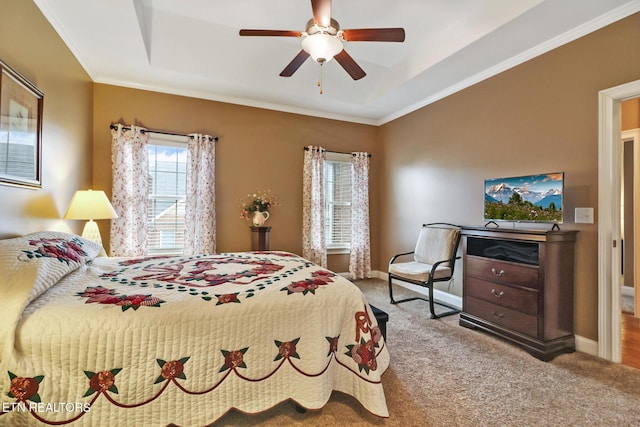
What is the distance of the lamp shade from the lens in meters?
2.76

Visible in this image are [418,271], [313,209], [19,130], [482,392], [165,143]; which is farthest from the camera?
[313,209]

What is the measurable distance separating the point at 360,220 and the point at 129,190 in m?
3.39

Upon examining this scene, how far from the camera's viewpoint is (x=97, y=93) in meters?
3.64

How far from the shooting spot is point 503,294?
2709mm

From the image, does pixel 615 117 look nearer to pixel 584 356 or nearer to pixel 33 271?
pixel 584 356

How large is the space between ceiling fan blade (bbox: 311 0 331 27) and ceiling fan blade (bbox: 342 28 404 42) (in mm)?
208

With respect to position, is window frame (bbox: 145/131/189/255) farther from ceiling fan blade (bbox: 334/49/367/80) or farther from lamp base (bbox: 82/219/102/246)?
ceiling fan blade (bbox: 334/49/367/80)

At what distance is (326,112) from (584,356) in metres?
4.28

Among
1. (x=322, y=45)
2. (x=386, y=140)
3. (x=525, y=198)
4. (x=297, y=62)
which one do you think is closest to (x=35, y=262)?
(x=322, y=45)

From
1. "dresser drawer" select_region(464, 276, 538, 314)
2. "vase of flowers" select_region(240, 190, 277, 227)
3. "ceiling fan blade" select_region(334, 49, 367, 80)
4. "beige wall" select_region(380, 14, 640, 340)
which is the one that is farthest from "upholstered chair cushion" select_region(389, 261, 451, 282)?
"ceiling fan blade" select_region(334, 49, 367, 80)

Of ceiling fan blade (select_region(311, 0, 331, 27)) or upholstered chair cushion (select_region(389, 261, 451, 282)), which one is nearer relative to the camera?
ceiling fan blade (select_region(311, 0, 331, 27))

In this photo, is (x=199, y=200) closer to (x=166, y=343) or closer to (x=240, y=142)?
(x=240, y=142)

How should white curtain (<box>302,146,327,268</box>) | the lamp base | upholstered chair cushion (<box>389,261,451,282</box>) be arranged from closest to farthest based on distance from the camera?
the lamp base → upholstered chair cushion (<box>389,261,451,282</box>) → white curtain (<box>302,146,327,268</box>)

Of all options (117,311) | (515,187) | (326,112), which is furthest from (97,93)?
(515,187)
